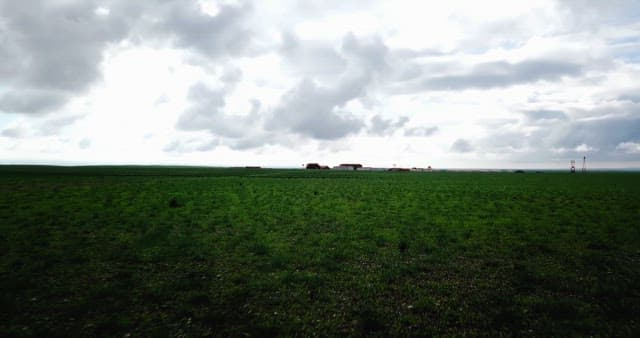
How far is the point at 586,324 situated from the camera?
307 inches

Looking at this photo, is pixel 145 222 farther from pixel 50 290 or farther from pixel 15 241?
pixel 50 290

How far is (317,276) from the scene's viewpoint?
11.1 meters

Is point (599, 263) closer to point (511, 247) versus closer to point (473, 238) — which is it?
point (511, 247)

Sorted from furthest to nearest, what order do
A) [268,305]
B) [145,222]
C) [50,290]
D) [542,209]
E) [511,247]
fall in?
[542,209], [145,222], [511,247], [50,290], [268,305]

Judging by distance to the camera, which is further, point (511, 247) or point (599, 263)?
point (511, 247)

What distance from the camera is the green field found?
26.1ft

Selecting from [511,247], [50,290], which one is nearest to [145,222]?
[50,290]

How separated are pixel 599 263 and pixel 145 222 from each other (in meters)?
23.8

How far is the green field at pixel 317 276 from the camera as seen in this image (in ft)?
26.1

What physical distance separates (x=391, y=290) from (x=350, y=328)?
2.74m

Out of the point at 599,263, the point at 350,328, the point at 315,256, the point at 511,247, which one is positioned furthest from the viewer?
the point at 511,247

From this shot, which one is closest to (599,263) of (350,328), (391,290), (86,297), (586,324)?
(586,324)

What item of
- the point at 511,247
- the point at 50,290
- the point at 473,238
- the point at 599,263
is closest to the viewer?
the point at 50,290

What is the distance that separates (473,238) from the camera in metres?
16.4
